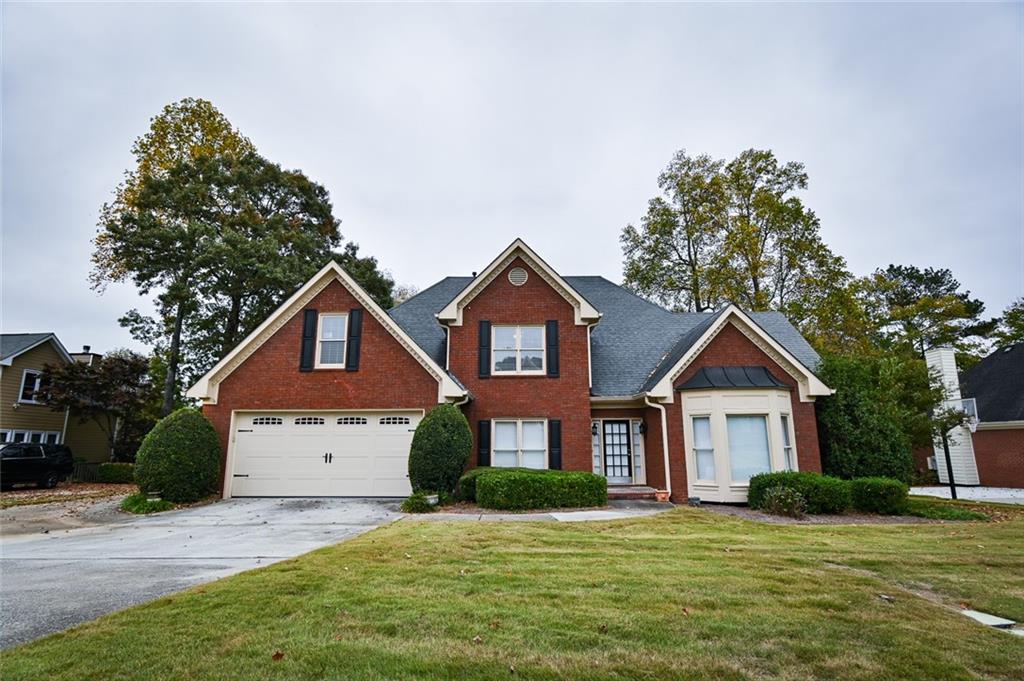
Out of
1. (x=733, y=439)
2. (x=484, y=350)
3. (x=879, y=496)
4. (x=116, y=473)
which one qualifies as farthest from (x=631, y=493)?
(x=116, y=473)

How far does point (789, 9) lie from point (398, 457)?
16.8m

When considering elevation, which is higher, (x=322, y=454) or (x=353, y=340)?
(x=353, y=340)

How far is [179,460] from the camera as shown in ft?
44.4

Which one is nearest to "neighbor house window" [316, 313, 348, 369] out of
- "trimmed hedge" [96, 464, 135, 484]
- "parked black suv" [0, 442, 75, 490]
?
"trimmed hedge" [96, 464, 135, 484]

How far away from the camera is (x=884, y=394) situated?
1510cm

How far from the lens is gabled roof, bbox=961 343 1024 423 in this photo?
881 inches

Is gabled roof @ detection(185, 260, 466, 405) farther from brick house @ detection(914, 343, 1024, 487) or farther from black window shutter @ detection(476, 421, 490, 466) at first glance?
brick house @ detection(914, 343, 1024, 487)

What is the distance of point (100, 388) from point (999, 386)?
4478 cm

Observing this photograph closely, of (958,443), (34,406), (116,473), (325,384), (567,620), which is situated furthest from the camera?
(34,406)

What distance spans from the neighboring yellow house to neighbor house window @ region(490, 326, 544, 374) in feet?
85.4

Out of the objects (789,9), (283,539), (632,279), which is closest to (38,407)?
(283,539)

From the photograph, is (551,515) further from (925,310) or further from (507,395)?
(925,310)

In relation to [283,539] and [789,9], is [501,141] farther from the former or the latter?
[283,539]

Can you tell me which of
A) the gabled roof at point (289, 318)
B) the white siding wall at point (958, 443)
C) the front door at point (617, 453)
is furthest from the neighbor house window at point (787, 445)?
the white siding wall at point (958, 443)
